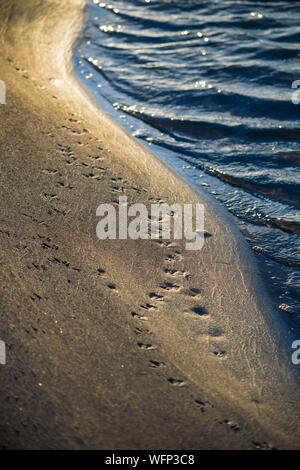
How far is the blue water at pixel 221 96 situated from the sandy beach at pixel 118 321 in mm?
207

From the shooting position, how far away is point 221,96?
4434 mm

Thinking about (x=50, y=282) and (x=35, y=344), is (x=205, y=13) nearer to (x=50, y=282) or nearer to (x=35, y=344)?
(x=50, y=282)

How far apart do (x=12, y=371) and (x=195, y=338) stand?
804mm

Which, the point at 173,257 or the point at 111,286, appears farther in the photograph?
the point at 173,257

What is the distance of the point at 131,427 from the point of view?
2111 millimetres

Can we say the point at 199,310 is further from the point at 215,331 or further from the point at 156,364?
the point at 156,364

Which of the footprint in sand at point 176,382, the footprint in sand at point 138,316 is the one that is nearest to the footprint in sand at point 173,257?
the footprint in sand at point 138,316

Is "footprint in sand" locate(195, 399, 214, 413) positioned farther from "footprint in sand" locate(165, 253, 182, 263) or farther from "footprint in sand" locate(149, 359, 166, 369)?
"footprint in sand" locate(165, 253, 182, 263)

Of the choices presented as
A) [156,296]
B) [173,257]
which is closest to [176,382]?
[156,296]

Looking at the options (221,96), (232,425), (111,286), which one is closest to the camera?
(232,425)

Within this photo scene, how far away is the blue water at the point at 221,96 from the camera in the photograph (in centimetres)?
341

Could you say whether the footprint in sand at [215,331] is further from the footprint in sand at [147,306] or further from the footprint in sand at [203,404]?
the footprint in sand at [203,404]

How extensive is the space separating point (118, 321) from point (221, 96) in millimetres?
2507

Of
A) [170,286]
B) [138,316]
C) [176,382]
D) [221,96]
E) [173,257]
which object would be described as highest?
[221,96]
